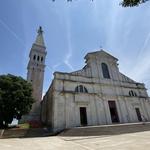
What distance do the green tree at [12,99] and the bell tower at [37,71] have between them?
8.65 meters

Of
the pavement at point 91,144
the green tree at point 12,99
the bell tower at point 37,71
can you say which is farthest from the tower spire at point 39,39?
the pavement at point 91,144

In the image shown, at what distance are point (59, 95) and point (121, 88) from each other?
1257cm

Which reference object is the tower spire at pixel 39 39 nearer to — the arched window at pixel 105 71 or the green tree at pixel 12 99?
the green tree at pixel 12 99

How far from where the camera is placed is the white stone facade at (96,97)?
1825 cm

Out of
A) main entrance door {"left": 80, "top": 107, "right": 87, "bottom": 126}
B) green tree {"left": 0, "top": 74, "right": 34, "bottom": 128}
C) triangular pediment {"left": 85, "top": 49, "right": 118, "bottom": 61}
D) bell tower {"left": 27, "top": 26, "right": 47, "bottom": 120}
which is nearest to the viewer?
green tree {"left": 0, "top": 74, "right": 34, "bottom": 128}

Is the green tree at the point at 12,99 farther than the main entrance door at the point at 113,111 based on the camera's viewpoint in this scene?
No

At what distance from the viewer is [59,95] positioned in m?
18.5

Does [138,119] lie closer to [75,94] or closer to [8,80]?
[75,94]

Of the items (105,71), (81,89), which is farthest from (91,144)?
(105,71)

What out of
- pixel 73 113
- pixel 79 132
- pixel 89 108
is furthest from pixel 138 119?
pixel 79 132

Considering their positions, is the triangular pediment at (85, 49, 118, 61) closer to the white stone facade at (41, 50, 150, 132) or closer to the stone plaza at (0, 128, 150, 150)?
the white stone facade at (41, 50, 150, 132)

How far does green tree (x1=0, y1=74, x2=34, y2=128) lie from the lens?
56.3ft

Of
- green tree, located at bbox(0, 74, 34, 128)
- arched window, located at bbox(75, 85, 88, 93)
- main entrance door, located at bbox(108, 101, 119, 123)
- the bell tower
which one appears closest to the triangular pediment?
arched window, located at bbox(75, 85, 88, 93)

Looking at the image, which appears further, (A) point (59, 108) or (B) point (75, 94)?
(B) point (75, 94)
